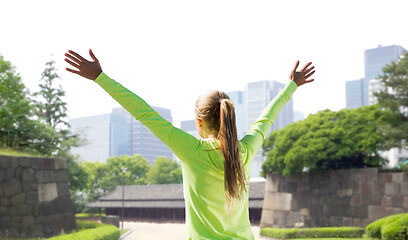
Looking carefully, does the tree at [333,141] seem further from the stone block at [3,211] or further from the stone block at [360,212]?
the stone block at [3,211]

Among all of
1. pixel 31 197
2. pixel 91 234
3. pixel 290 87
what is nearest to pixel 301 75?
pixel 290 87

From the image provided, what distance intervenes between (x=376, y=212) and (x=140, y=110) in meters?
18.4

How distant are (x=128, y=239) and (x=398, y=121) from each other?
521 inches

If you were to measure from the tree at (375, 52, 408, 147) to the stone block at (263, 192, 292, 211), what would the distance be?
5993 mm

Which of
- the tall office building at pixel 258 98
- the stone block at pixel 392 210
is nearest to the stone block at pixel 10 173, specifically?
the stone block at pixel 392 210

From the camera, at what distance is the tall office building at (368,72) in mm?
183500

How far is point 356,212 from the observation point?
19.0 metres

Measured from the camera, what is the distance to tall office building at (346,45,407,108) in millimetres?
183500

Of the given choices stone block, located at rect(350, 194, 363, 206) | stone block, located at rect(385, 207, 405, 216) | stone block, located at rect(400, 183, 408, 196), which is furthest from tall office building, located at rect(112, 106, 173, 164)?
stone block, located at rect(400, 183, 408, 196)

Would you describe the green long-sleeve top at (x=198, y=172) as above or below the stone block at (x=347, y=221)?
above

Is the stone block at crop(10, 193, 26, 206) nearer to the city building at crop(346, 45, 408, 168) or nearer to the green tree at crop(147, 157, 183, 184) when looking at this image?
the green tree at crop(147, 157, 183, 184)

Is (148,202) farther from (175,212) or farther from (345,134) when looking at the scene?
(345,134)

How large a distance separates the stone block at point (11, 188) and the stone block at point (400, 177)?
13490mm

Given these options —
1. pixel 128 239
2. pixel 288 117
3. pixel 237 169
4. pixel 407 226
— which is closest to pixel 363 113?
pixel 407 226
